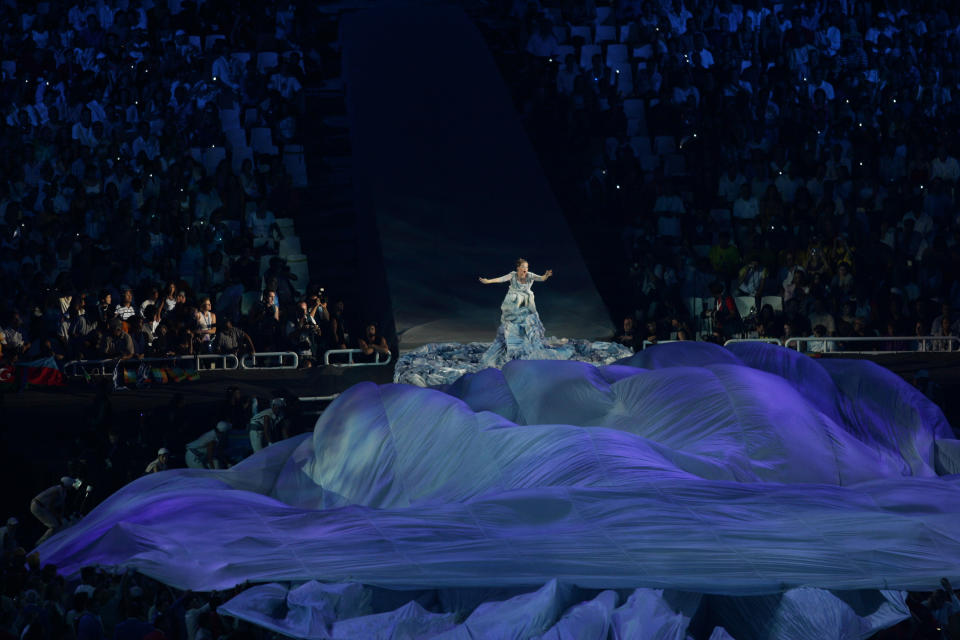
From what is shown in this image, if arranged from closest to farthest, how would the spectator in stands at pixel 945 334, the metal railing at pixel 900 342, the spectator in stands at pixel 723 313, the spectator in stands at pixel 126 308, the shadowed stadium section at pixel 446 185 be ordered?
the metal railing at pixel 900 342
the spectator in stands at pixel 945 334
the spectator in stands at pixel 126 308
the spectator in stands at pixel 723 313
the shadowed stadium section at pixel 446 185

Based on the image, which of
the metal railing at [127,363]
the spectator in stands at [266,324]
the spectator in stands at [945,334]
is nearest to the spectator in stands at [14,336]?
the metal railing at [127,363]

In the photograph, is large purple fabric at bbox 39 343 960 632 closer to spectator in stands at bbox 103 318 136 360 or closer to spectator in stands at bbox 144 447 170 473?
spectator in stands at bbox 144 447 170 473

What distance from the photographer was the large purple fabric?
938 centimetres

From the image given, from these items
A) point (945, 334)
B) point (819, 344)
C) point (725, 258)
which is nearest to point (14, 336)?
point (725, 258)

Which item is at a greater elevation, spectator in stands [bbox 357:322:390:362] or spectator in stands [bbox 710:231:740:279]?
spectator in stands [bbox 710:231:740:279]

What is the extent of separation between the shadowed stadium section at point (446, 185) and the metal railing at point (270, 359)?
2560mm

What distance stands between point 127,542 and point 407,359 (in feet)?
27.2

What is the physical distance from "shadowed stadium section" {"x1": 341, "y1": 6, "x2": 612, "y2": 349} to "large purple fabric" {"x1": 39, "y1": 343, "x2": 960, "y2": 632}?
24.9 feet

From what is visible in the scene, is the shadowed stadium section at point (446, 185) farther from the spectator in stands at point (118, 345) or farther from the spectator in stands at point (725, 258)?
→ the spectator in stands at point (118, 345)

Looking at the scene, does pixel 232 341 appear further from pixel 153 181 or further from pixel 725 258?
pixel 725 258

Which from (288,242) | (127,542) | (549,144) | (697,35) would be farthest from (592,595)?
(697,35)

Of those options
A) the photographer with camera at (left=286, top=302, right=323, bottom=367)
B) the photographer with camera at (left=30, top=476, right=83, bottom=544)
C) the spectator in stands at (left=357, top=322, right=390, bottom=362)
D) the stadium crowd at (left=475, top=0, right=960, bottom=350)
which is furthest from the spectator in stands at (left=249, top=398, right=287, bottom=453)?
the stadium crowd at (left=475, top=0, right=960, bottom=350)

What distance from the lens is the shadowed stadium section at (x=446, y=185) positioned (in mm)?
20812

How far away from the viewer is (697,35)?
23266mm
